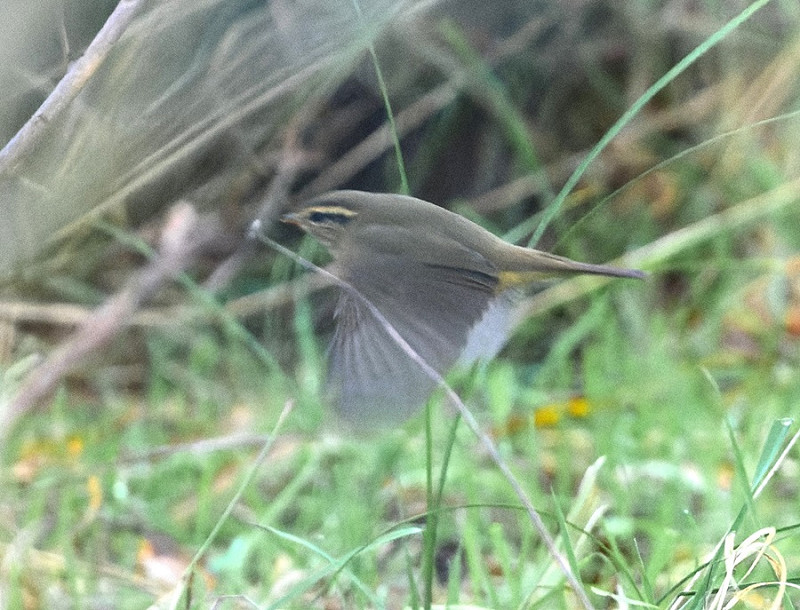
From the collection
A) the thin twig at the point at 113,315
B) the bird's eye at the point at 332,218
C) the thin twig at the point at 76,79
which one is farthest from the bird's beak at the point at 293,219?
the thin twig at the point at 113,315

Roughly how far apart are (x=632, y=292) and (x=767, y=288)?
317mm

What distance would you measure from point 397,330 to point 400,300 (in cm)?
3

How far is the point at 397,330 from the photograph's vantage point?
80cm

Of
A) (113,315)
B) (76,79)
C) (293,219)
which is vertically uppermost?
(76,79)

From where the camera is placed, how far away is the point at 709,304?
8.04 feet

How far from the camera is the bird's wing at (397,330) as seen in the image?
31.3 inches

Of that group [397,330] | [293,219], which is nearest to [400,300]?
[397,330]

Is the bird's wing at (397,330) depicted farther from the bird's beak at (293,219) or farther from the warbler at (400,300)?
the bird's beak at (293,219)

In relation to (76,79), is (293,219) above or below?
below

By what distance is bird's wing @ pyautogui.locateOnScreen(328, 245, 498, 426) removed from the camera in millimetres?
794

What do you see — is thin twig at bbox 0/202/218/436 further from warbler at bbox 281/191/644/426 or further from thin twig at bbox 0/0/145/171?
warbler at bbox 281/191/644/426

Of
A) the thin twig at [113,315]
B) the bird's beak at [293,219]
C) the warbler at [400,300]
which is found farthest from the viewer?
the thin twig at [113,315]

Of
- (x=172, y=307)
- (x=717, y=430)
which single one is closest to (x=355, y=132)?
(x=172, y=307)

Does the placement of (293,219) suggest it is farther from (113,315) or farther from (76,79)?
(113,315)
